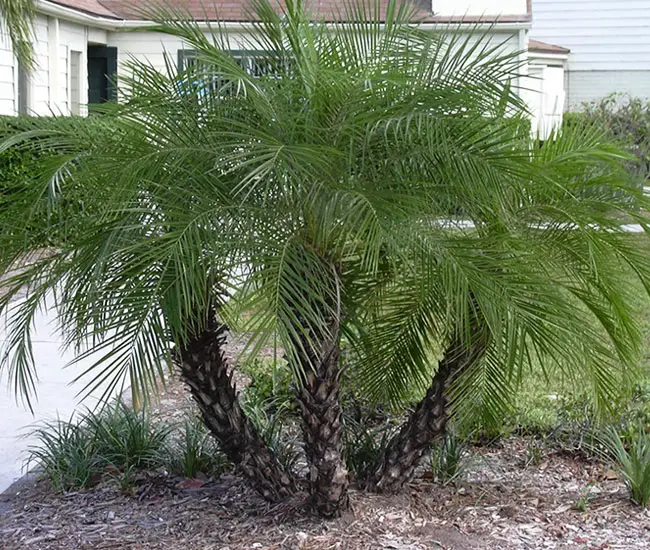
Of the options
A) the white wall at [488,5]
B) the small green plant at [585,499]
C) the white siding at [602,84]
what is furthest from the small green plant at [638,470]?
the white siding at [602,84]

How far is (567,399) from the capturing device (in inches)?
257

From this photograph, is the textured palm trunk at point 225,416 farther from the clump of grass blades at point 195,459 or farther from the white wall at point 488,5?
the white wall at point 488,5

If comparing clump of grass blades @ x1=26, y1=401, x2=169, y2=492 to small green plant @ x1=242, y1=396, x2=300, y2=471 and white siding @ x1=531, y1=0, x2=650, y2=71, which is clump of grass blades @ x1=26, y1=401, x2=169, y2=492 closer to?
small green plant @ x1=242, y1=396, x2=300, y2=471

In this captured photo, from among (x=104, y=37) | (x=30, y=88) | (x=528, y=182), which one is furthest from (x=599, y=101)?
(x=528, y=182)

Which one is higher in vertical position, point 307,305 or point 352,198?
point 352,198

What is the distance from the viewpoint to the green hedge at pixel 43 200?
3994 mm

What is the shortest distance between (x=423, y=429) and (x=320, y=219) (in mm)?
1412

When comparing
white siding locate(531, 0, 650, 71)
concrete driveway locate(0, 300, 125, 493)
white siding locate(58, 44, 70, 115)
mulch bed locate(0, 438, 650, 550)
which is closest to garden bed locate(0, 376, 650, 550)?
mulch bed locate(0, 438, 650, 550)

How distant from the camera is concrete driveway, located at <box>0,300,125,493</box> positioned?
5.61m

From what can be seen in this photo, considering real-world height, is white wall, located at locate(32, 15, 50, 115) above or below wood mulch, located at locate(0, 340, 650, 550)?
above

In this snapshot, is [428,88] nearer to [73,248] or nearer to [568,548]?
[73,248]

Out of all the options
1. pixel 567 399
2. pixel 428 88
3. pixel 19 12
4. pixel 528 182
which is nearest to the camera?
pixel 428 88

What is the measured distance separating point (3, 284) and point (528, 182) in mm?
2201

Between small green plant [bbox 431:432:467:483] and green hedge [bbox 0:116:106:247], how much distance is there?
2.13m
